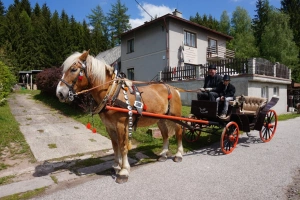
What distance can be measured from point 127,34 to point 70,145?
60.5 feet

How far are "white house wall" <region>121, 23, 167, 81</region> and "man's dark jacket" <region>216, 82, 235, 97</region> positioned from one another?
13336 mm

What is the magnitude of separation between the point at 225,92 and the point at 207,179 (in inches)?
109

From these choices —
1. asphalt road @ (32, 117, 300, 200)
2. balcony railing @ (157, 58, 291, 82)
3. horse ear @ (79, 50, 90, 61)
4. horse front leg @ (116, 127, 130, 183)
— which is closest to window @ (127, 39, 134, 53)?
balcony railing @ (157, 58, 291, 82)

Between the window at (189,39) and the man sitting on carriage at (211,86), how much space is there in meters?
14.3

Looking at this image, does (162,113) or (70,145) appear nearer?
(162,113)

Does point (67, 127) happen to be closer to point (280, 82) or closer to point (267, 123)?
point (267, 123)

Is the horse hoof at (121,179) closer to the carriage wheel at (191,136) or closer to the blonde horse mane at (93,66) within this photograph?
the blonde horse mane at (93,66)

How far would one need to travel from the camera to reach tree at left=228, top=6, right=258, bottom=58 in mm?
32500

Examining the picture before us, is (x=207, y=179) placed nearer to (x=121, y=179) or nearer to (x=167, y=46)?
(x=121, y=179)

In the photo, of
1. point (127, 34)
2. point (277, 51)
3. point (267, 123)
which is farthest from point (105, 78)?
point (277, 51)

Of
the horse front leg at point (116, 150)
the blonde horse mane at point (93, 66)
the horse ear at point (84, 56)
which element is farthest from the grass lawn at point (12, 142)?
the horse ear at point (84, 56)

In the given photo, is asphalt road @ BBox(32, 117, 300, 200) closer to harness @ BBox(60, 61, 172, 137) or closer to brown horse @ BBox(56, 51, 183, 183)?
brown horse @ BBox(56, 51, 183, 183)

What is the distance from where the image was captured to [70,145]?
21.5 feet

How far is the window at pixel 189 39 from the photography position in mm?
20281
